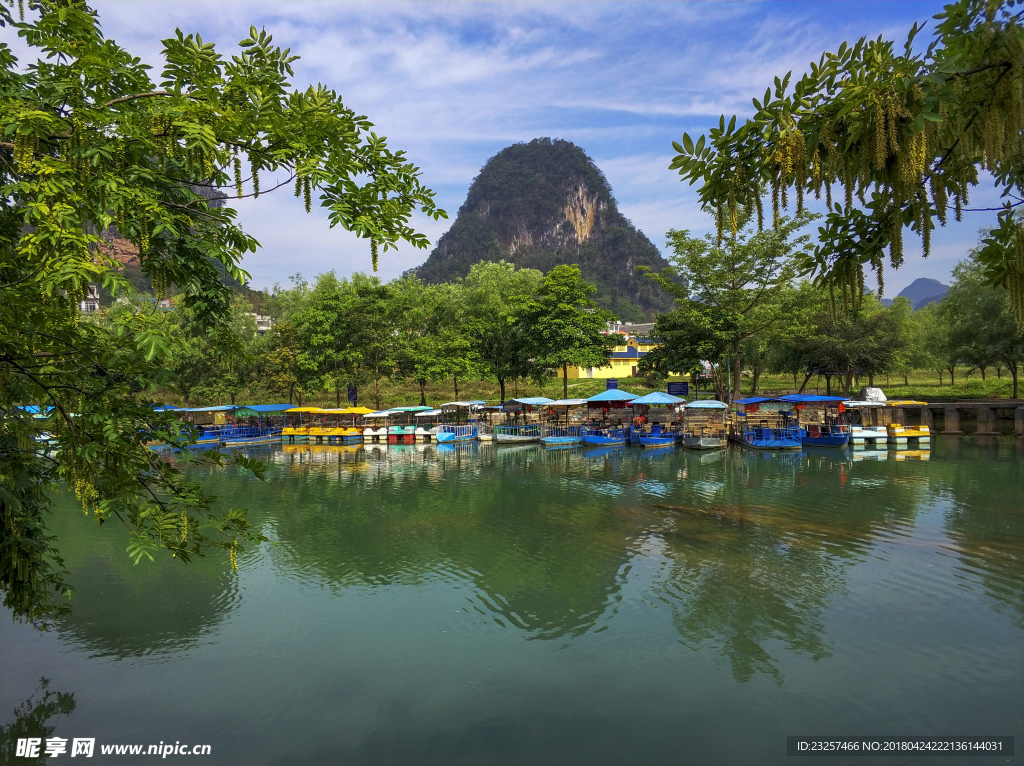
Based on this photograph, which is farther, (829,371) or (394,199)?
(829,371)

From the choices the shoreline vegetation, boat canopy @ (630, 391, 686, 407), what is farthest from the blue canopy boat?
the shoreline vegetation

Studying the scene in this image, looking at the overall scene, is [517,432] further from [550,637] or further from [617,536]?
[550,637]

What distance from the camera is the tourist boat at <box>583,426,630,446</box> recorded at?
37.5m

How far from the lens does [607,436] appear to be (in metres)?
38.1

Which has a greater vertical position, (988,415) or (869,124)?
(869,124)

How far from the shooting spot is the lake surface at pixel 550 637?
7223mm

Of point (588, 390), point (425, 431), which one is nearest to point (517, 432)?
point (425, 431)

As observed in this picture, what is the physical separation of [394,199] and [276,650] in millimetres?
Answer: 8198

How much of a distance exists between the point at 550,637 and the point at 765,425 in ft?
114

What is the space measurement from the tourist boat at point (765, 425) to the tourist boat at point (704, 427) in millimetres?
1082

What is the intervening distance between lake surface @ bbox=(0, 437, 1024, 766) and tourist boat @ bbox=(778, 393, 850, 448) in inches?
605

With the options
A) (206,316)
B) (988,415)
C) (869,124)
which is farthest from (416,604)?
(988,415)

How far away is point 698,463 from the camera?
96.8ft

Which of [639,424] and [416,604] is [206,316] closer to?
[416,604]
